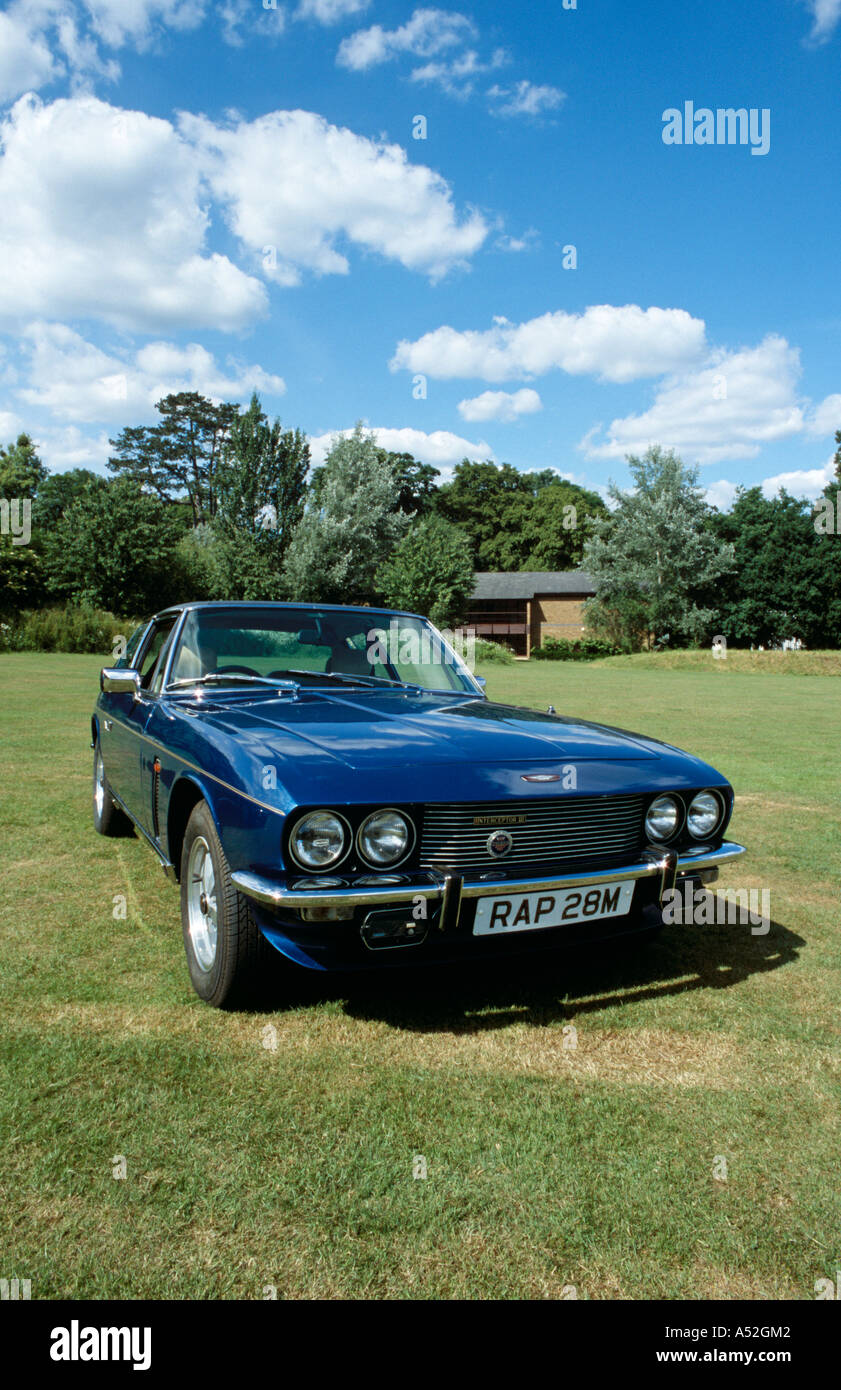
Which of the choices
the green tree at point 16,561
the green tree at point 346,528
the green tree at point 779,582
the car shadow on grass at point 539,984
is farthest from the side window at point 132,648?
the green tree at point 779,582

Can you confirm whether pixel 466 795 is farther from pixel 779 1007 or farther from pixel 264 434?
pixel 264 434

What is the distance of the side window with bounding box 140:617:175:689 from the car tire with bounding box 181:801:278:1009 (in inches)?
57.3

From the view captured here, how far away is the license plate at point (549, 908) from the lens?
2734 mm

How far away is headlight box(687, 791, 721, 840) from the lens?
333 centimetres

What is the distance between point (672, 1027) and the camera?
3.04 metres

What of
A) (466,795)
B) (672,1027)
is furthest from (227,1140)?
(672,1027)

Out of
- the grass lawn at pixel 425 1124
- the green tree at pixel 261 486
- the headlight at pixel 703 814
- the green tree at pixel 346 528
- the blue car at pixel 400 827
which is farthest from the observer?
the green tree at pixel 261 486

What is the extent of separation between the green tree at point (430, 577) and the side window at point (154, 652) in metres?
35.3

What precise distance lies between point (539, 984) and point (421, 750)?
1169 mm

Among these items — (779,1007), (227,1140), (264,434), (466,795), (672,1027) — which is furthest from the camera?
(264,434)

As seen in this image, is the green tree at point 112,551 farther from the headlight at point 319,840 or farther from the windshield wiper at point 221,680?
the headlight at point 319,840

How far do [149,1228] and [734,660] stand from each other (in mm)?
42696

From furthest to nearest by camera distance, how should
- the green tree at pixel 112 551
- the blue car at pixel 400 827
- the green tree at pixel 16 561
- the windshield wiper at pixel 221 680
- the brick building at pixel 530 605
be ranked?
the brick building at pixel 530 605 < the green tree at pixel 112 551 < the green tree at pixel 16 561 < the windshield wiper at pixel 221 680 < the blue car at pixel 400 827

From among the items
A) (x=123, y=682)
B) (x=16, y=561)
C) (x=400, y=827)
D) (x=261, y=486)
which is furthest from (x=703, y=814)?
(x=261, y=486)
